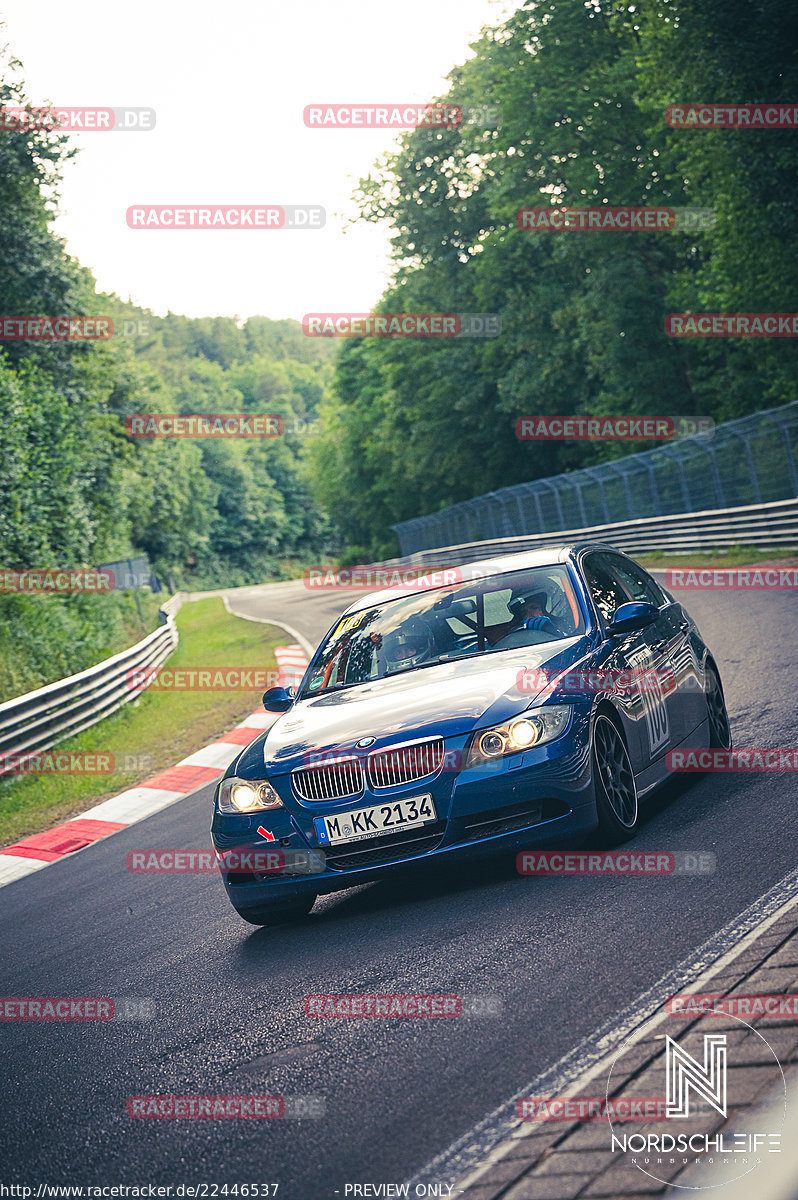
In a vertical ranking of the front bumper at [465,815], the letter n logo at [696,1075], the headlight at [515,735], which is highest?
the headlight at [515,735]

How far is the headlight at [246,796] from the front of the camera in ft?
19.2

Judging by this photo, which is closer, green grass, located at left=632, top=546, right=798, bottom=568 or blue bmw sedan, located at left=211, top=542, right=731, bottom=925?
blue bmw sedan, located at left=211, top=542, right=731, bottom=925

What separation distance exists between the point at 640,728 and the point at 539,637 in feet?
2.35

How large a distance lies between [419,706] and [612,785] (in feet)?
3.35

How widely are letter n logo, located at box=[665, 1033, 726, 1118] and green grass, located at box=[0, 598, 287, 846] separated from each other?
9246 millimetres

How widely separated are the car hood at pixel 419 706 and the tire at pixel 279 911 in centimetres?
68

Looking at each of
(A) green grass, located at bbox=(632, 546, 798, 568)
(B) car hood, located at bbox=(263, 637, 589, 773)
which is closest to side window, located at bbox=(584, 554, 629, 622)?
(B) car hood, located at bbox=(263, 637, 589, 773)

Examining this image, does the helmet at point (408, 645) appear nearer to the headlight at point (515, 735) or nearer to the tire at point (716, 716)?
the headlight at point (515, 735)

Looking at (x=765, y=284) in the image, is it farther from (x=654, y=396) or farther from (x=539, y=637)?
(x=539, y=637)

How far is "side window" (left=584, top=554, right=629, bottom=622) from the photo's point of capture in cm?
706

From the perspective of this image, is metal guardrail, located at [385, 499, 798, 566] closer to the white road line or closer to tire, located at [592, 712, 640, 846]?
tire, located at [592, 712, 640, 846]

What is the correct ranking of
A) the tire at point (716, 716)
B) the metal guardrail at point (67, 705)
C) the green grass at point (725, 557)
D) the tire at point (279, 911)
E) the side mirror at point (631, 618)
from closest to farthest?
the tire at point (279, 911) → the side mirror at point (631, 618) → the tire at point (716, 716) → the metal guardrail at point (67, 705) → the green grass at point (725, 557)

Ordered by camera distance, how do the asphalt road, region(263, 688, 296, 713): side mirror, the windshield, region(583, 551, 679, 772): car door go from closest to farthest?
the asphalt road
region(583, 551, 679, 772): car door
the windshield
region(263, 688, 296, 713): side mirror

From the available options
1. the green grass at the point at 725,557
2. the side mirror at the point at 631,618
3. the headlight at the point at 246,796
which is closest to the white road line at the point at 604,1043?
the side mirror at the point at 631,618
